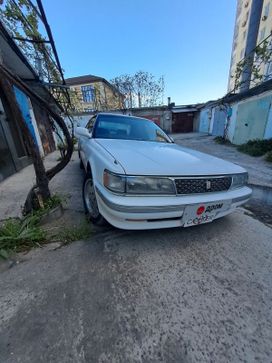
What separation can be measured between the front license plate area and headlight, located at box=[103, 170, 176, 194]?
0.26m

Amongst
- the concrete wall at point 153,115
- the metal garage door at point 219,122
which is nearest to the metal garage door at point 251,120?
the metal garage door at point 219,122

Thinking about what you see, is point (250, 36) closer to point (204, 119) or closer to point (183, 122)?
point (204, 119)

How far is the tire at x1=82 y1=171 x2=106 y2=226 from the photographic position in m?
2.20

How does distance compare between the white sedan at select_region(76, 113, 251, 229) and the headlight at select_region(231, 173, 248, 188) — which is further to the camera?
the headlight at select_region(231, 173, 248, 188)

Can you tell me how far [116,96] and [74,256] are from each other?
2517cm

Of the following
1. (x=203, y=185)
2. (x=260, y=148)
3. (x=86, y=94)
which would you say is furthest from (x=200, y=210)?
(x=86, y=94)

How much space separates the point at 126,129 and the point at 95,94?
69.9 ft

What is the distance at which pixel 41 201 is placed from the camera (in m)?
2.36

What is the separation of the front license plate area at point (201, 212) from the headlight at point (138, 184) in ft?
0.85

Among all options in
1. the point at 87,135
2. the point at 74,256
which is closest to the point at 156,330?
the point at 74,256

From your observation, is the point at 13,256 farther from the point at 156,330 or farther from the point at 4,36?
the point at 4,36

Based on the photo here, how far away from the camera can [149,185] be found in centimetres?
158

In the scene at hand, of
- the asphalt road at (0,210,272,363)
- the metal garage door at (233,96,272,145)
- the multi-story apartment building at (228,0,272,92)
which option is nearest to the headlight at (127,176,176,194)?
the asphalt road at (0,210,272,363)

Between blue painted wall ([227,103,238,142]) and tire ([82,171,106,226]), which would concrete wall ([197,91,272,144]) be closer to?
blue painted wall ([227,103,238,142])
